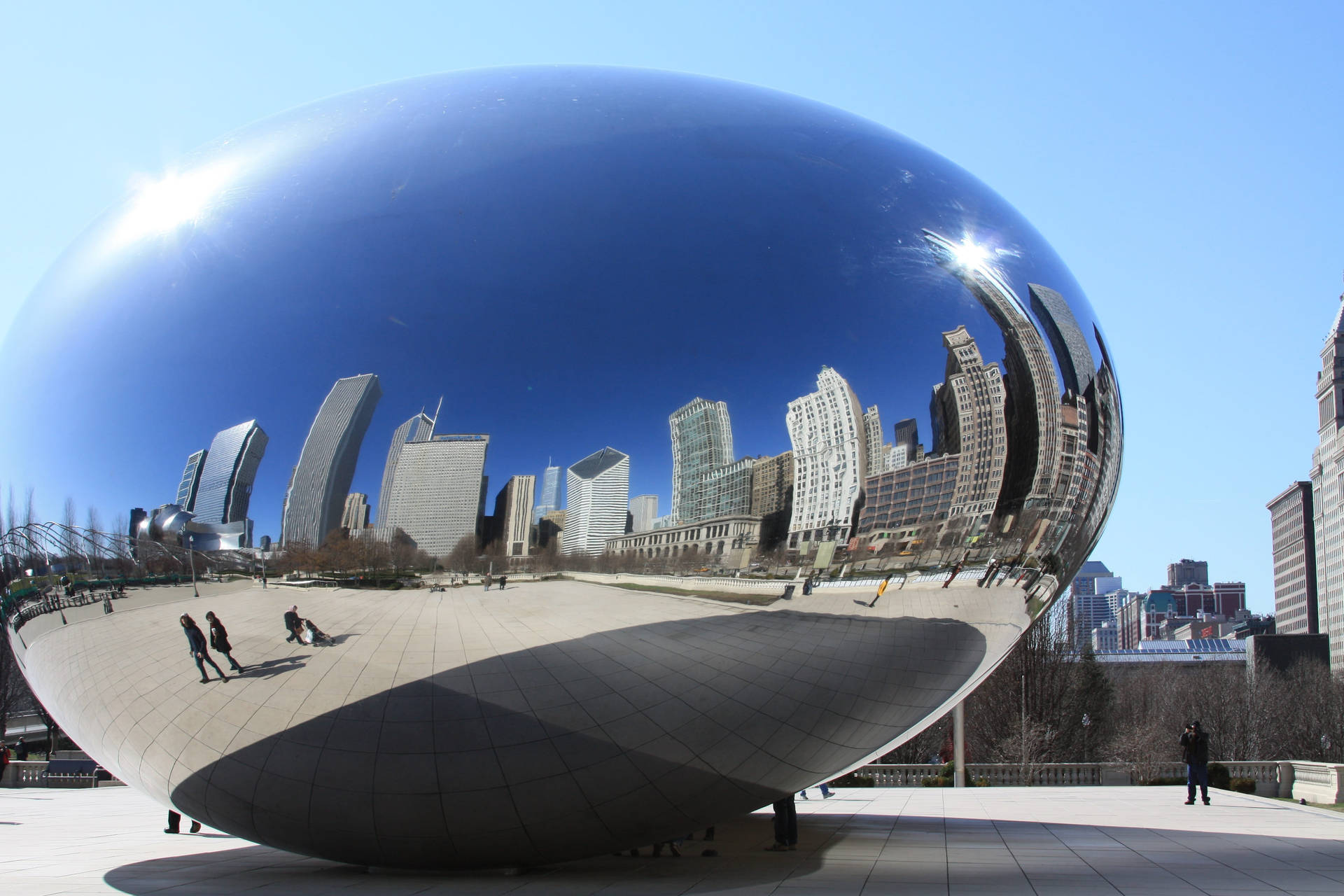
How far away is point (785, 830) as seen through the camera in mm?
8000

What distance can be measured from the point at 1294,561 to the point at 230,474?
198317 millimetres

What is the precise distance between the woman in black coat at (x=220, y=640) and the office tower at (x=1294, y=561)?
7158 inches

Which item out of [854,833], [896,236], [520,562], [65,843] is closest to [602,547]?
[520,562]

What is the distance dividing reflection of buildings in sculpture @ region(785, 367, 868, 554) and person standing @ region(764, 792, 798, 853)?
11.2ft

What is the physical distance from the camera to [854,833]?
31.2 ft

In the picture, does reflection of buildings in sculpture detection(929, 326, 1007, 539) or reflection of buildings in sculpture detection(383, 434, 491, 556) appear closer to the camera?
reflection of buildings in sculpture detection(383, 434, 491, 556)

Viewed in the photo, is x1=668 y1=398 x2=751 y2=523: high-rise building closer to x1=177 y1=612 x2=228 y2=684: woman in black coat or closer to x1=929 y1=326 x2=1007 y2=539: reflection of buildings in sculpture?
x1=929 y1=326 x2=1007 y2=539: reflection of buildings in sculpture

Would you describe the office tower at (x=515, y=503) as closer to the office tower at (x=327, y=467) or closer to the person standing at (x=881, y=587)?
the office tower at (x=327, y=467)

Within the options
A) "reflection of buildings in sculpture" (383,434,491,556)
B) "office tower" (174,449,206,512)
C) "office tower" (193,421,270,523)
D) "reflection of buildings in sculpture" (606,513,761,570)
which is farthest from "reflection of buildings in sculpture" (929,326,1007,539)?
"office tower" (174,449,206,512)

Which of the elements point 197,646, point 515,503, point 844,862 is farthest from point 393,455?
point 844,862

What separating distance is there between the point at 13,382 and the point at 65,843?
19.7 ft

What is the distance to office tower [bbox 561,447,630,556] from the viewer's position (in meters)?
5.07

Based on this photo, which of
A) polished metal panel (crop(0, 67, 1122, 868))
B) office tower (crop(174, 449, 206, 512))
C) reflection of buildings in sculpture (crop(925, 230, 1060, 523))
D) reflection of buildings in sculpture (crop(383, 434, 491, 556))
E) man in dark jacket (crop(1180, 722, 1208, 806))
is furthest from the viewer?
man in dark jacket (crop(1180, 722, 1208, 806))

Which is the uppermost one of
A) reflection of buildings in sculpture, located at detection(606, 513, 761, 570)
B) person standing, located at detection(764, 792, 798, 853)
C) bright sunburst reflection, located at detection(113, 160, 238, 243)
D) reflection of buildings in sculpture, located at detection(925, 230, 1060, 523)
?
bright sunburst reflection, located at detection(113, 160, 238, 243)
